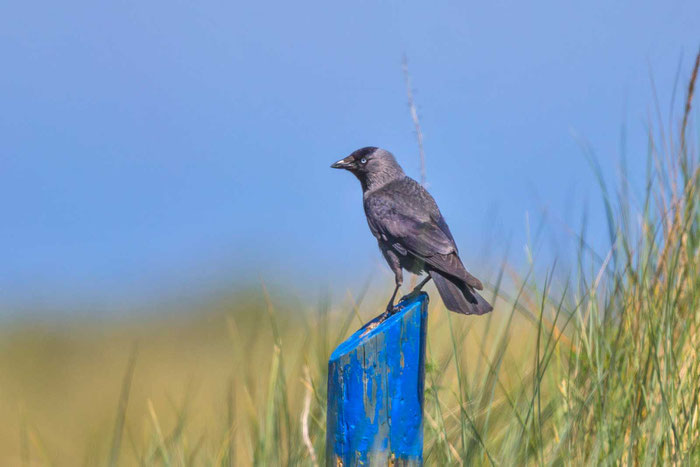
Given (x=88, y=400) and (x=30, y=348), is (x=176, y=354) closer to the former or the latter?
(x=88, y=400)

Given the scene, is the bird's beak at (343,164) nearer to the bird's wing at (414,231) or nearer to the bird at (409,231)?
the bird at (409,231)

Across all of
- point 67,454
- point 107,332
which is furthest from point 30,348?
point 67,454

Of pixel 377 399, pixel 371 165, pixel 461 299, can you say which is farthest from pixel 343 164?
pixel 377 399

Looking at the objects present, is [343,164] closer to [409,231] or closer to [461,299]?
[409,231]

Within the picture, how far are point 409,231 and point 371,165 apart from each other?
114 cm

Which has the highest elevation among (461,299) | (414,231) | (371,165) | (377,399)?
(371,165)

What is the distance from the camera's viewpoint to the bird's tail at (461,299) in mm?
3303

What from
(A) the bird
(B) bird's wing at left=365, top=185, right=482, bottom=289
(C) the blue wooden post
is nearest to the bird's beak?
(A) the bird

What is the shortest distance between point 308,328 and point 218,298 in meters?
6.11

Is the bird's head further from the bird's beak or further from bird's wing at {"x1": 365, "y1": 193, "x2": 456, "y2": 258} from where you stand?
bird's wing at {"x1": 365, "y1": 193, "x2": 456, "y2": 258}

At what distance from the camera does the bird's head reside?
492 cm

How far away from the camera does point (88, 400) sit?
25.4ft

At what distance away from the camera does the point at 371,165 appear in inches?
195

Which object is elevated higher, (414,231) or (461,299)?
(414,231)
